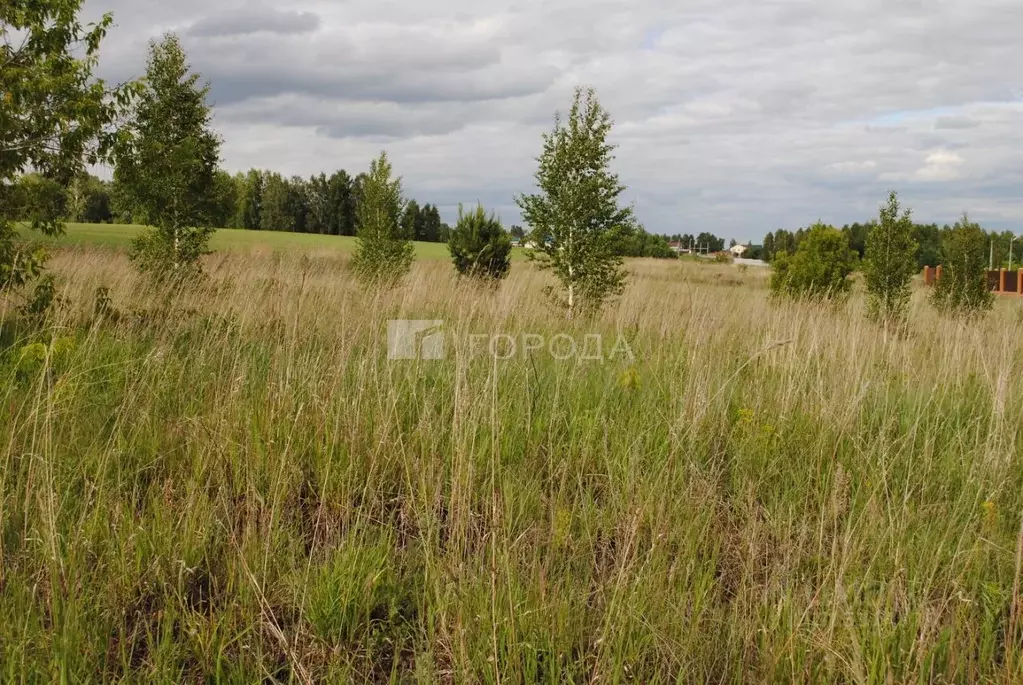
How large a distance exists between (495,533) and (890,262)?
399 inches

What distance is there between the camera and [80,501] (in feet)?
8.83

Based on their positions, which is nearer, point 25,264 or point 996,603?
point 996,603

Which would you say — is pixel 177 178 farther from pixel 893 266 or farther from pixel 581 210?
pixel 893 266

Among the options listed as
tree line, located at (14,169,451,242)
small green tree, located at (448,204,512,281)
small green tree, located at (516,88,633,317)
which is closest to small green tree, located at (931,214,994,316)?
small green tree, located at (516,88,633,317)

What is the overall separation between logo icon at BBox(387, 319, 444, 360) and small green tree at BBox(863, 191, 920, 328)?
302 inches

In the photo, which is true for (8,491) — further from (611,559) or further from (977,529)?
(977,529)

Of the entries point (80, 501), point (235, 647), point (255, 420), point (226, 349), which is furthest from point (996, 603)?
point (226, 349)

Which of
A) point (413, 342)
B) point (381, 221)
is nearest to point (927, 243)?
point (381, 221)

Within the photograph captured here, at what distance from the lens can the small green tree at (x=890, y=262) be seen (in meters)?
10.5

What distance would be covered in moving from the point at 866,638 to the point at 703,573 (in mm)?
575

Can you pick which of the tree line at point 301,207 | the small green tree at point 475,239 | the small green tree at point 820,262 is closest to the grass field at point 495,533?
the small green tree at point 820,262

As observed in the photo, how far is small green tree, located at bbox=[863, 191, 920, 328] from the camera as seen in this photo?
10469 mm

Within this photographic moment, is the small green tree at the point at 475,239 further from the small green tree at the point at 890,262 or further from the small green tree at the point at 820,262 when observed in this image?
the small green tree at the point at 890,262

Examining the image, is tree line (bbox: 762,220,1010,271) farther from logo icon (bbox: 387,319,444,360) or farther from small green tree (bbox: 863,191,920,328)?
logo icon (bbox: 387,319,444,360)
